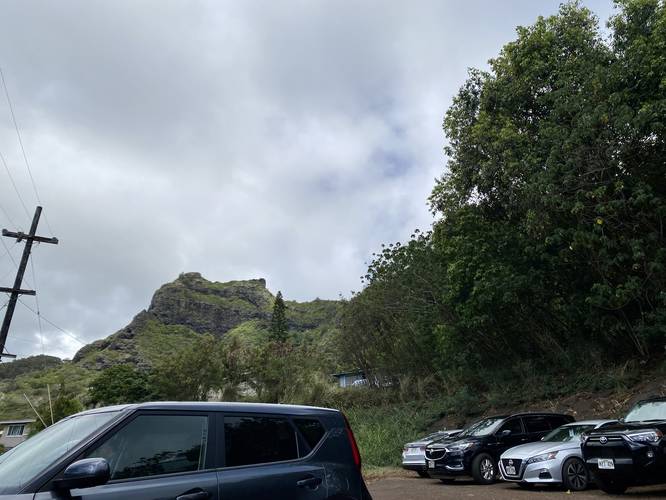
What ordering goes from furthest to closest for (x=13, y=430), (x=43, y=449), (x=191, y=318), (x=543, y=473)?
(x=191, y=318) → (x=13, y=430) → (x=543, y=473) → (x=43, y=449)

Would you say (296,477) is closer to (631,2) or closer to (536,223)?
(536,223)

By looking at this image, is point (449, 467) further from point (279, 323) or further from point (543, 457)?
point (279, 323)

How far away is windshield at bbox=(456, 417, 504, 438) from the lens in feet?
48.1

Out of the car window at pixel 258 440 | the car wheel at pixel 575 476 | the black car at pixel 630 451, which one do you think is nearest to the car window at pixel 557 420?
the car wheel at pixel 575 476

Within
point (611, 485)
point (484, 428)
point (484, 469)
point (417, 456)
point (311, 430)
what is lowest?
point (611, 485)

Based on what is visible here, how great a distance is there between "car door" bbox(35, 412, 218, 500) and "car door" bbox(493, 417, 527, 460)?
11.8m

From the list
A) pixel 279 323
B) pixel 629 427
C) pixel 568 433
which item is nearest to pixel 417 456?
pixel 568 433

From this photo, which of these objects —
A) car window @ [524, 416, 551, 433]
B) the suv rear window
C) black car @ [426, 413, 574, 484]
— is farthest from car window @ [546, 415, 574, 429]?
the suv rear window

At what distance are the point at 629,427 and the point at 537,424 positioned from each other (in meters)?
5.43

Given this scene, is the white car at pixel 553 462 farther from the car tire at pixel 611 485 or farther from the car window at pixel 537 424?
the car window at pixel 537 424

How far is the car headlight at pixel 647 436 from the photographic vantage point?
366 inches

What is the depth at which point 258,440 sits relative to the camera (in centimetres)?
451

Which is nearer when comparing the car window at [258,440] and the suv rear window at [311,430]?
the car window at [258,440]

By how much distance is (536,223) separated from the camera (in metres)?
17.4
